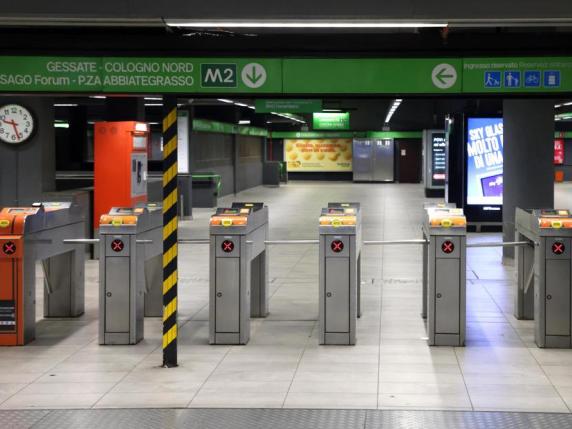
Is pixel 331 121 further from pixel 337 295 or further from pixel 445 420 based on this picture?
pixel 445 420

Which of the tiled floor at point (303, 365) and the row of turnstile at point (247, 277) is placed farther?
the row of turnstile at point (247, 277)

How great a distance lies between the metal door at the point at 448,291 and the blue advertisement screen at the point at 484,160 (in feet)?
38.8

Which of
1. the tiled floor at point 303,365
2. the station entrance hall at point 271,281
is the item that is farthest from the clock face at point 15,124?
the tiled floor at point 303,365

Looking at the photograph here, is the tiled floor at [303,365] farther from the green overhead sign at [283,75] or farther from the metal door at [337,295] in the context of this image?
the green overhead sign at [283,75]

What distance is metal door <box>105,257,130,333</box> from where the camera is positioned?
9727 millimetres

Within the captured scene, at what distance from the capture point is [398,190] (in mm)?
43250

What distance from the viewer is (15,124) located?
52.9 feet

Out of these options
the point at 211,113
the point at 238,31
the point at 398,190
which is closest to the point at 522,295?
the point at 238,31

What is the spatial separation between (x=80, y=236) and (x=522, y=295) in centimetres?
513

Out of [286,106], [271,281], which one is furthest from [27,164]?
[271,281]

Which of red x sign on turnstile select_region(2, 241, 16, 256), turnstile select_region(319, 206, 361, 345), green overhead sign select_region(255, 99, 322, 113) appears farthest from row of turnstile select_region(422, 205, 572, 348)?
green overhead sign select_region(255, 99, 322, 113)

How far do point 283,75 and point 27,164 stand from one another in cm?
952

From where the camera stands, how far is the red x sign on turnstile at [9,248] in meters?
9.52

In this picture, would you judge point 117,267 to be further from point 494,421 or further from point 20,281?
point 494,421
